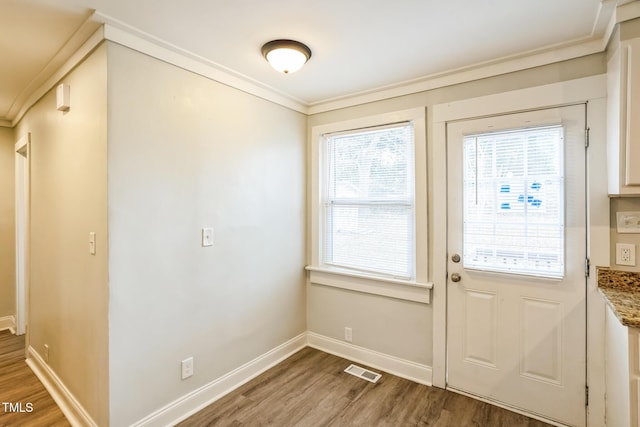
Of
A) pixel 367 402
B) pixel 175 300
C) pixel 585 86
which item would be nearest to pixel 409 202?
pixel 585 86

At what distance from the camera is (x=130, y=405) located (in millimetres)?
1877

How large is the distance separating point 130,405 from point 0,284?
10.4 ft

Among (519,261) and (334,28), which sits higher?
(334,28)

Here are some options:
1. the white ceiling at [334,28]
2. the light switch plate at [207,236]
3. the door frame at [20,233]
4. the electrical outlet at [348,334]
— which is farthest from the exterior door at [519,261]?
the door frame at [20,233]

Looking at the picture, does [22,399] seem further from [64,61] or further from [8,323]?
[64,61]

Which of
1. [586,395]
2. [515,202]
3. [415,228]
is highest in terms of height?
[515,202]

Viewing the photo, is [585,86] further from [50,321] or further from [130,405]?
[50,321]

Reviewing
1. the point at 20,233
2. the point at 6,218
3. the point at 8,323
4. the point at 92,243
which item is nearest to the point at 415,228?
the point at 92,243

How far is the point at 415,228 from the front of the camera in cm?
261

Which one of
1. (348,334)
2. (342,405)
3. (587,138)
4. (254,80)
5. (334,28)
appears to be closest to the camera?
(334,28)

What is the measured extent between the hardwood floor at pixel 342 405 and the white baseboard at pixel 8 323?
3147 millimetres

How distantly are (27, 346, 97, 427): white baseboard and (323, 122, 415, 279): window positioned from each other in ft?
6.82

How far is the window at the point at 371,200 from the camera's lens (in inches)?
106

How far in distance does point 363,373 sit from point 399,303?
67 centimetres
